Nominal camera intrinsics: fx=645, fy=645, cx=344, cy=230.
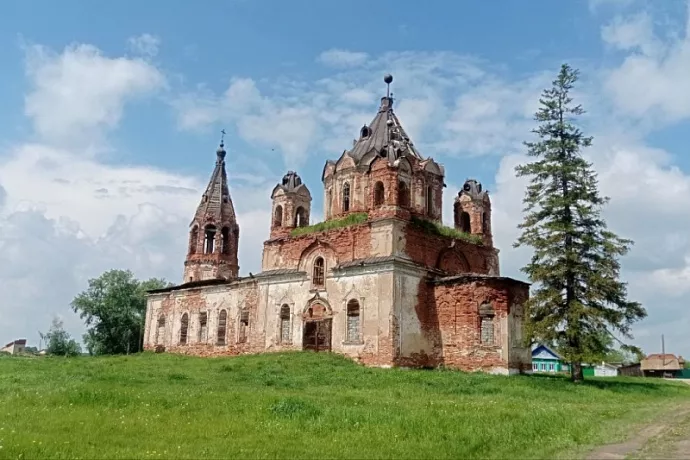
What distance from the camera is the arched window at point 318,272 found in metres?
32.6

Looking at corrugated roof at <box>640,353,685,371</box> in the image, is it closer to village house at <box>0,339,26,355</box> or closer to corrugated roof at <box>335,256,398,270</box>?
corrugated roof at <box>335,256,398,270</box>

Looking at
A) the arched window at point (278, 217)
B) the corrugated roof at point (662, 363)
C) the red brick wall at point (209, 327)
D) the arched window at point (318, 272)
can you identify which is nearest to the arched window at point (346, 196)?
the arched window at point (318, 272)

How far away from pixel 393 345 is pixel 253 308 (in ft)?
36.4

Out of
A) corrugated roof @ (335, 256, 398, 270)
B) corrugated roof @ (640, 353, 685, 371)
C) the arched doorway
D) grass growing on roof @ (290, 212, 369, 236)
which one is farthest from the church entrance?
corrugated roof @ (640, 353, 685, 371)

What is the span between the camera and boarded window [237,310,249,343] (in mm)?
37406

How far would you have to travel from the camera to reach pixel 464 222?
37.0 m

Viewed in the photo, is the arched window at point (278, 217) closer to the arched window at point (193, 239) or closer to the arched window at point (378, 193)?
the arched window at point (378, 193)

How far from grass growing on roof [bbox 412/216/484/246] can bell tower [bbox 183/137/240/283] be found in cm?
1970

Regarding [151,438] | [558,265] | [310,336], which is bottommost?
[151,438]

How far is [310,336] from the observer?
32281mm

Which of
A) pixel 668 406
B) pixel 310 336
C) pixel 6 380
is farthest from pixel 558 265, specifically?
pixel 6 380

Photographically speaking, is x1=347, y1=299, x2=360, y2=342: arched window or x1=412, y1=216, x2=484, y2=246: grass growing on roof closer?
x1=347, y1=299, x2=360, y2=342: arched window

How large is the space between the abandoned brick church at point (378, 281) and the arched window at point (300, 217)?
0.21 ft

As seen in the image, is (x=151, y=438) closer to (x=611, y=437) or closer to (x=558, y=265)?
(x=611, y=437)
